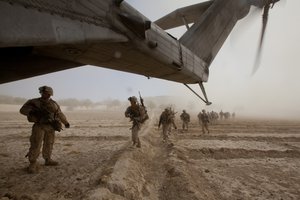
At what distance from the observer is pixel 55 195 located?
3945mm

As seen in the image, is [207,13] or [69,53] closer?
[69,53]

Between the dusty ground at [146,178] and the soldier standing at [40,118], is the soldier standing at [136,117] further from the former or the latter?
the soldier standing at [40,118]

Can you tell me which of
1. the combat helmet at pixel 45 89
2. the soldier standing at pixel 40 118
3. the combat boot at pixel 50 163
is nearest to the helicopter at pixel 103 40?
the combat helmet at pixel 45 89

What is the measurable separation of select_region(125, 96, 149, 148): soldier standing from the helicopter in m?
2.88

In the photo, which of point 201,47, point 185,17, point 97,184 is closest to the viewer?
point 97,184

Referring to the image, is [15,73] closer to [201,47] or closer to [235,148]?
[201,47]

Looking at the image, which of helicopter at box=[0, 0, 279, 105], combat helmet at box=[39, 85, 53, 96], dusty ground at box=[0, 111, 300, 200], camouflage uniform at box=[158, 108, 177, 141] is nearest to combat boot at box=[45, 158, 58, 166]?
dusty ground at box=[0, 111, 300, 200]

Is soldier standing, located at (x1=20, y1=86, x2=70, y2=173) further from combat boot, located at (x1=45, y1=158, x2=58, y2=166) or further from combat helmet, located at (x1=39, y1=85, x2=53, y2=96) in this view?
combat boot, located at (x1=45, y1=158, x2=58, y2=166)

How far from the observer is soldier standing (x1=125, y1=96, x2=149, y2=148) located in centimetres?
852

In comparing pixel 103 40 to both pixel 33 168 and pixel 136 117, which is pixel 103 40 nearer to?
pixel 33 168

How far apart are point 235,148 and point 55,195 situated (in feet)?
24.0

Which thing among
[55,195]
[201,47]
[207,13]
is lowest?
[55,195]

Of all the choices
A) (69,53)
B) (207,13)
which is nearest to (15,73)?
(69,53)

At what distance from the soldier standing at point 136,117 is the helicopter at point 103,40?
288 centimetres
